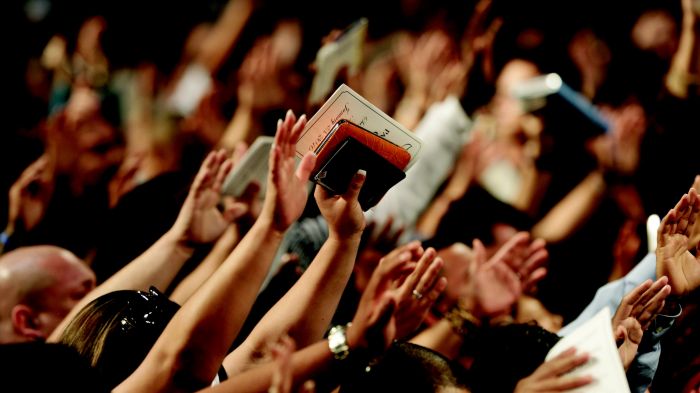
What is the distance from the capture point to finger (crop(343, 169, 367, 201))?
138 centimetres

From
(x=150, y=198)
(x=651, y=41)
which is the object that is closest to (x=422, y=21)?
(x=651, y=41)

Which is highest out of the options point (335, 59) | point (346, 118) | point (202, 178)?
point (335, 59)

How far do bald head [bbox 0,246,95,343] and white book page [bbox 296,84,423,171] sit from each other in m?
0.93

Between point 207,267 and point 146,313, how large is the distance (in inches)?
19.0

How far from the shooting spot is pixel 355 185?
139 centimetres

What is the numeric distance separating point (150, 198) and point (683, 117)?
1972mm

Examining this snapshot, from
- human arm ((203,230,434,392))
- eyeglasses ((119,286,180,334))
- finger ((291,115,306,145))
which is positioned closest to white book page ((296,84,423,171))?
finger ((291,115,306,145))

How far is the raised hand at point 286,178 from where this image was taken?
1.31m

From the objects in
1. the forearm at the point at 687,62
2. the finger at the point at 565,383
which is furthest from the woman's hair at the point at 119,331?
the forearm at the point at 687,62

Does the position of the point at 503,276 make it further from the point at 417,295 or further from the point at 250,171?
the point at 250,171

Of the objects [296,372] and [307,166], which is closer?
[296,372]

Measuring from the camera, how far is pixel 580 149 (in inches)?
105

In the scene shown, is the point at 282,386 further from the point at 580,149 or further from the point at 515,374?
the point at 580,149

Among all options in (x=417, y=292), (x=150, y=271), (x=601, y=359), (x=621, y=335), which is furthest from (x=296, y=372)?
(x=150, y=271)
